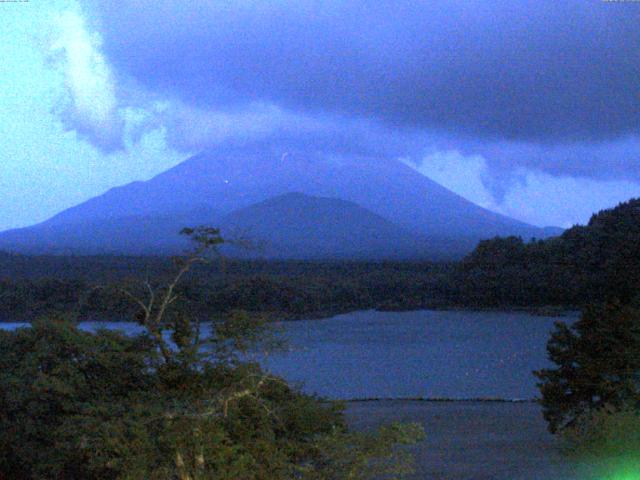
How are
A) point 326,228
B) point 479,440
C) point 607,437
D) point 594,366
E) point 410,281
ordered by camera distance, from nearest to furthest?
point 607,437 < point 594,366 < point 479,440 < point 410,281 < point 326,228

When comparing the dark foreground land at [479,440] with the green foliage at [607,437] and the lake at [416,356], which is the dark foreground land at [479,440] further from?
the lake at [416,356]

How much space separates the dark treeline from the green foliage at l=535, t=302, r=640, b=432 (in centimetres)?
672

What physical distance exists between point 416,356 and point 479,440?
620 cm

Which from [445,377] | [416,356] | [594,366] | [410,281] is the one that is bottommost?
[445,377]

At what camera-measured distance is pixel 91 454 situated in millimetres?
6559

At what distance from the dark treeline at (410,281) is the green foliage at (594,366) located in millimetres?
6720

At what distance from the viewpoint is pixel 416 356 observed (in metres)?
18.5

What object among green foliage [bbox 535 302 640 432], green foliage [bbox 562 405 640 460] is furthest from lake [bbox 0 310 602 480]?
green foliage [bbox 535 302 640 432]

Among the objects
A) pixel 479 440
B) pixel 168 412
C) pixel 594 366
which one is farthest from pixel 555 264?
pixel 168 412

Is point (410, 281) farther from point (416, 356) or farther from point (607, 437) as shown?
point (607, 437)

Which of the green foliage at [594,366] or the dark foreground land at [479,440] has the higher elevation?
the green foliage at [594,366]

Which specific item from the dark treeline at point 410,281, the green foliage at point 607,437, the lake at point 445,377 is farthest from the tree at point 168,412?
the dark treeline at point 410,281

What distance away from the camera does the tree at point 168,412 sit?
6680mm

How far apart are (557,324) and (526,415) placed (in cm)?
382
